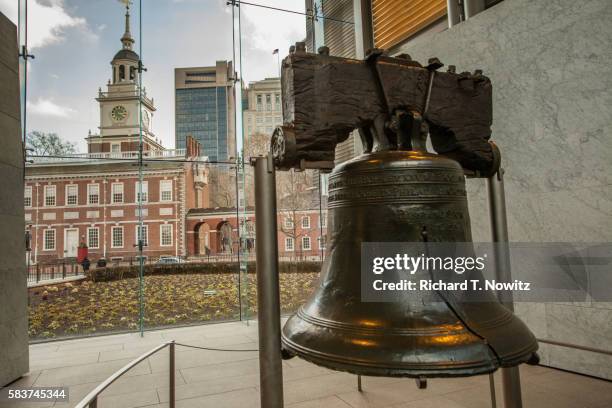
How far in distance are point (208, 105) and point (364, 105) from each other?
688 cm

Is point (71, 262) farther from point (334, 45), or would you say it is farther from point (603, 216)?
point (603, 216)

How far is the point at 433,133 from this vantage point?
1605 mm

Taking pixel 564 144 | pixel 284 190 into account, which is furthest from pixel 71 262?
pixel 564 144

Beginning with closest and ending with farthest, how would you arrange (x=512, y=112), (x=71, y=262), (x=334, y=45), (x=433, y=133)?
1. (x=433, y=133)
2. (x=512, y=112)
3. (x=71, y=262)
4. (x=334, y=45)

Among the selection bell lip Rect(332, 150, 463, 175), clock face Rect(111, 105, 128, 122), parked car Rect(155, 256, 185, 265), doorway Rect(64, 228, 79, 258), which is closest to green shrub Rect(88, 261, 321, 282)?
parked car Rect(155, 256, 185, 265)

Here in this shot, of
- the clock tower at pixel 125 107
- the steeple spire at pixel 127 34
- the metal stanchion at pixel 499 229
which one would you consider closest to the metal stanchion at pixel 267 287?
the metal stanchion at pixel 499 229

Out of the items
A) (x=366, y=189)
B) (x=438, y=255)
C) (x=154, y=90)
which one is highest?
(x=154, y=90)

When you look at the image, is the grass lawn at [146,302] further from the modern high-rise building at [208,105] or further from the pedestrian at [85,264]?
the modern high-rise building at [208,105]

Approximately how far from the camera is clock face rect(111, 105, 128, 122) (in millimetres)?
6425

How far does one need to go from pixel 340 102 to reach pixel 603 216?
302 cm

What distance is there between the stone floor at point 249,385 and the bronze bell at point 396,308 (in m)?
2.19

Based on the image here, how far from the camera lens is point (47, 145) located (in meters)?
5.92

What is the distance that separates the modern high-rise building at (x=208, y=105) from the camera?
7.09m

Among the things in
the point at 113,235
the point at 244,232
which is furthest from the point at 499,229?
the point at 113,235
